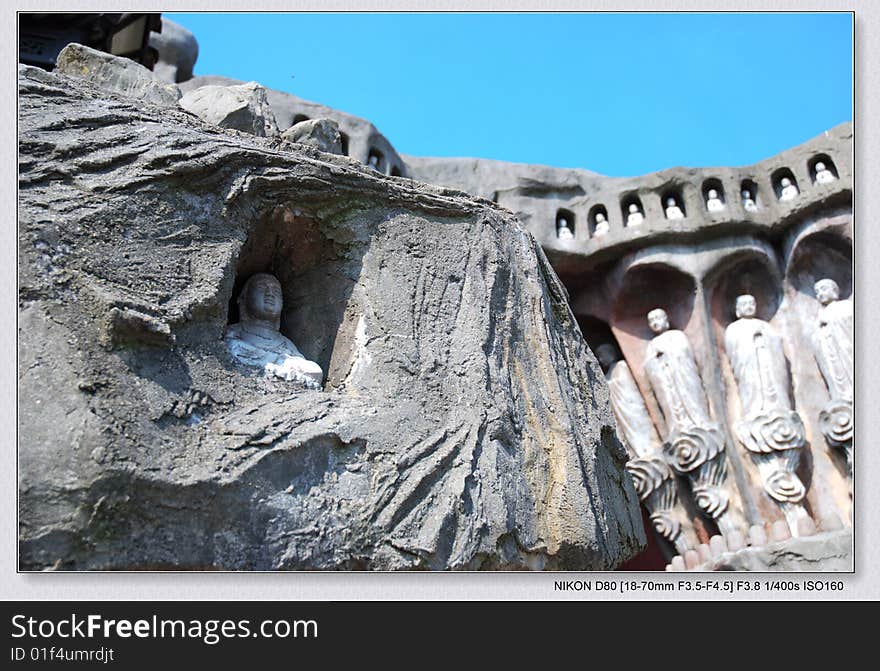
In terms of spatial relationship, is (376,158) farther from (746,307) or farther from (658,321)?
(746,307)

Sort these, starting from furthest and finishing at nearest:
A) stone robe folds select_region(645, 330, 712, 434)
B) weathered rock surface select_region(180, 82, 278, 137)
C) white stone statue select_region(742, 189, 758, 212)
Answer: white stone statue select_region(742, 189, 758, 212), stone robe folds select_region(645, 330, 712, 434), weathered rock surface select_region(180, 82, 278, 137)

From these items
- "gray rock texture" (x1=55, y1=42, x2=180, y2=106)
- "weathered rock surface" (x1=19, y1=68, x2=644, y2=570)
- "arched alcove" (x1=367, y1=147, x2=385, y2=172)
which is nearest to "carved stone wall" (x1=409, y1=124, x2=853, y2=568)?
"arched alcove" (x1=367, y1=147, x2=385, y2=172)

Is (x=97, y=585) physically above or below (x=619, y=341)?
below

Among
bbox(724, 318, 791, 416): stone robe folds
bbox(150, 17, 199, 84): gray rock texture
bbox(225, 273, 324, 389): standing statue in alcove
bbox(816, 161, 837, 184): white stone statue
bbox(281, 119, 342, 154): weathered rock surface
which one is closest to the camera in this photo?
bbox(225, 273, 324, 389): standing statue in alcove

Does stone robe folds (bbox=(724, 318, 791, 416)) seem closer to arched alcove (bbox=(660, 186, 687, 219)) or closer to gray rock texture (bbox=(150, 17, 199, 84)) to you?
arched alcove (bbox=(660, 186, 687, 219))

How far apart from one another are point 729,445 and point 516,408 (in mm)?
4289

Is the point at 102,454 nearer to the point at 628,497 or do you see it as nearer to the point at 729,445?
the point at 628,497

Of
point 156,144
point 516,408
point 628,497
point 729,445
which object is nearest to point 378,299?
point 516,408

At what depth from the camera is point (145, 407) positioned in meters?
4.24

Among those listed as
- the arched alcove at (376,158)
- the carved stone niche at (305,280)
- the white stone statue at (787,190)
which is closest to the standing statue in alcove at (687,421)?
the white stone statue at (787,190)

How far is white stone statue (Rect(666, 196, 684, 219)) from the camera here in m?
9.70

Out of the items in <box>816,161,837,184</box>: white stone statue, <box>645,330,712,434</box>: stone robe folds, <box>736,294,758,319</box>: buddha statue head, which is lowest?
<box>645,330,712,434</box>: stone robe folds

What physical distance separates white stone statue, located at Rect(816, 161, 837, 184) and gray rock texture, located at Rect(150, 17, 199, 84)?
5.41 meters

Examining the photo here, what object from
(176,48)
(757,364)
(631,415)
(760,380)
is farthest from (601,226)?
(176,48)
